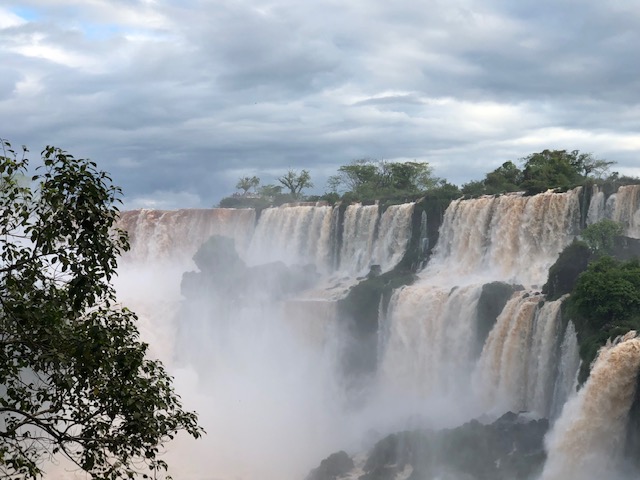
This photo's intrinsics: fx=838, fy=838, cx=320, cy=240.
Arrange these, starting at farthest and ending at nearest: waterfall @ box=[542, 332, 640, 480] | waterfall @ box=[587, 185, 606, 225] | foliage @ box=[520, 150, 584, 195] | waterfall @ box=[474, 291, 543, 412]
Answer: foliage @ box=[520, 150, 584, 195]
waterfall @ box=[587, 185, 606, 225]
waterfall @ box=[474, 291, 543, 412]
waterfall @ box=[542, 332, 640, 480]

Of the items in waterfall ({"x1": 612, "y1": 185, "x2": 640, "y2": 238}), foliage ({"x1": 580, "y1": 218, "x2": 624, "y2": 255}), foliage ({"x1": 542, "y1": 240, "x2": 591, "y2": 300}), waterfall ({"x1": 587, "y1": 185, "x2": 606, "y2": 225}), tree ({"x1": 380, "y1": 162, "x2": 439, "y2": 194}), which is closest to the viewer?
foliage ({"x1": 542, "y1": 240, "x2": 591, "y2": 300})

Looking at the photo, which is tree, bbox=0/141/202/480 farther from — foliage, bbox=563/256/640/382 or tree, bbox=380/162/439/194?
tree, bbox=380/162/439/194

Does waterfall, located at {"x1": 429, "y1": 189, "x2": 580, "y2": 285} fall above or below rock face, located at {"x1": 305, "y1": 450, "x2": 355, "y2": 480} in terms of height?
above

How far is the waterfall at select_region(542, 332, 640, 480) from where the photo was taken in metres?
21.0

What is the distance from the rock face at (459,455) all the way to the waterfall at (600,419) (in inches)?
57.8

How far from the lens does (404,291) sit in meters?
36.4

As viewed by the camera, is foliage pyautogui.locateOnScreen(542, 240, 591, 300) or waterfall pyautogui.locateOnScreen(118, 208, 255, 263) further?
waterfall pyautogui.locateOnScreen(118, 208, 255, 263)

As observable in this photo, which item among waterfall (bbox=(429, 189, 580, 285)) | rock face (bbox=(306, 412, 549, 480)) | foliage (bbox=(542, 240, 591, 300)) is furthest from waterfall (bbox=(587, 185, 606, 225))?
rock face (bbox=(306, 412, 549, 480))

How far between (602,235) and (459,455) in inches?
406

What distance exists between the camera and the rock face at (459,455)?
80.1ft

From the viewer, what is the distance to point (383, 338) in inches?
1468

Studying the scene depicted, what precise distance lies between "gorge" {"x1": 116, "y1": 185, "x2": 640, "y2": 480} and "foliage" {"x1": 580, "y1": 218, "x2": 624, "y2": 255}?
1278mm

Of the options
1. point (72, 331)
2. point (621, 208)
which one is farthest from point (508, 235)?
point (72, 331)

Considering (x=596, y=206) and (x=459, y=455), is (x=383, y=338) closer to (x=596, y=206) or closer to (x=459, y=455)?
(x=596, y=206)
